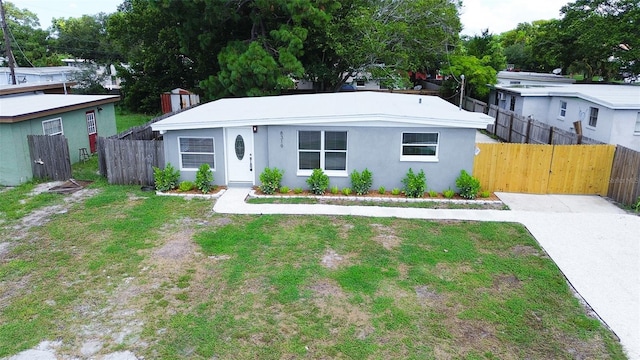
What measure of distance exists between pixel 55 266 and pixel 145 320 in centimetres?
316

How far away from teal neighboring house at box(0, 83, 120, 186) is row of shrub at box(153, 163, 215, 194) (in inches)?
189

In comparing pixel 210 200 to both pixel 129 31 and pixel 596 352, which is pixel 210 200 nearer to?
pixel 596 352

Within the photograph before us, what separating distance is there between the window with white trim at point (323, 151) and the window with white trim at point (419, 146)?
1.80 meters

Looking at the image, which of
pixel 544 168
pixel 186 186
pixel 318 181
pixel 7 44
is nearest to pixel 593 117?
pixel 544 168

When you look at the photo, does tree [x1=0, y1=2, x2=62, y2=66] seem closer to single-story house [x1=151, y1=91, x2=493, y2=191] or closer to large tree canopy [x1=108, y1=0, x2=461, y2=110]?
large tree canopy [x1=108, y1=0, x2=461, y2=110]

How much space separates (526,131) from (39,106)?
1948cm

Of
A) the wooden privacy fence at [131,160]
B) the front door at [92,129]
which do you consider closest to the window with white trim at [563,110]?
the wooden privacy fence at [131,160]

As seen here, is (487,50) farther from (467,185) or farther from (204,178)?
(204,178)

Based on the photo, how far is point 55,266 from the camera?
9117 millimetres

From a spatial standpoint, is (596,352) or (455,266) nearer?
(596,352)

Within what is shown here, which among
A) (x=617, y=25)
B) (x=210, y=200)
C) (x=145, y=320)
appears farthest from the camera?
(x=617, y=25)

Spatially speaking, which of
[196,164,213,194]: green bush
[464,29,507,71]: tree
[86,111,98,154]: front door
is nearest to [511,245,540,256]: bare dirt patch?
[196,164,213,194]: green bush

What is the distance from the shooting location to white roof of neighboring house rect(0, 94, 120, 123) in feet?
47.9

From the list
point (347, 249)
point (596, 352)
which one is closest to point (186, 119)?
point (347, 249)
